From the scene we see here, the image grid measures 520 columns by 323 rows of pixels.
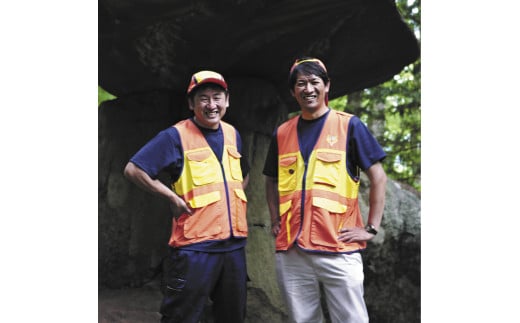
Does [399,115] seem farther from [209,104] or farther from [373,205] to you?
[209,104]

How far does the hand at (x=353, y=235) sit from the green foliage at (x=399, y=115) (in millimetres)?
6616

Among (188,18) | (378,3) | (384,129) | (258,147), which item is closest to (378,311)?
(258,147)

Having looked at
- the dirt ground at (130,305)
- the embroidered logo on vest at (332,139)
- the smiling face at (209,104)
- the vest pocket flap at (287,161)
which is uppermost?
the smiling face at (209,104)

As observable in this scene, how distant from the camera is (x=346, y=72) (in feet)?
20.3

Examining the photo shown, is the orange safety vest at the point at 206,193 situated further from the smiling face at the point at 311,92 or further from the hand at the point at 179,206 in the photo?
the smiling face at the point at 311,92

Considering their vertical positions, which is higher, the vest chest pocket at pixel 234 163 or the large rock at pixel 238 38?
the large rock at pixel 238 38

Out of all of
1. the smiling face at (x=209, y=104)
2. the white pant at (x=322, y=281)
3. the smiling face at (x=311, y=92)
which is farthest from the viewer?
the smiling face at (x=209, y=104)

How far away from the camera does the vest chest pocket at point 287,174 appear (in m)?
3.60

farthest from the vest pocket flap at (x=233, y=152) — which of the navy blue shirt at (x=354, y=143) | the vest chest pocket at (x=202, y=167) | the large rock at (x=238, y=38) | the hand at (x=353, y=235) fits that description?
the large rock at (x=238, y=38)

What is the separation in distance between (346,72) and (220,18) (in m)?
1.98

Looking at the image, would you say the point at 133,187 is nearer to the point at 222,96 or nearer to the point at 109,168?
the point at 109,168

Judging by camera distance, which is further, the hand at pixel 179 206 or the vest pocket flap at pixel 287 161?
the vest pocket flap at pixel 287 161

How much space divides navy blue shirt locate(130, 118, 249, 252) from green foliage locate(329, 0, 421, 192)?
674cm

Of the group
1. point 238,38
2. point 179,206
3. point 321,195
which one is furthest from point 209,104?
point 238,38
